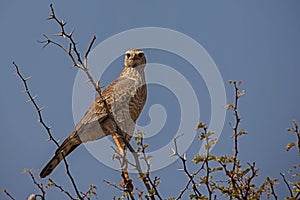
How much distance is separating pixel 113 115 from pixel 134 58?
1.17 meters

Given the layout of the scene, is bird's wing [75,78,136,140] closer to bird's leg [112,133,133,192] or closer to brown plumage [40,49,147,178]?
brown plumage [40,49,147,178]

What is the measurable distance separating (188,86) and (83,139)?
1354mm

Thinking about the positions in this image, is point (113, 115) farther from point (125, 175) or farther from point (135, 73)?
point (125, 175)

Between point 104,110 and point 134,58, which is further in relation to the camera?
point 134,58

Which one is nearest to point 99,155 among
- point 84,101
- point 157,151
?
point 84,101

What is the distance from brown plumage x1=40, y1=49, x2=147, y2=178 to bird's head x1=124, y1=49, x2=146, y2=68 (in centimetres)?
24

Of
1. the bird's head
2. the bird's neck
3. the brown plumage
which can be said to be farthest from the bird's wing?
the bird's head

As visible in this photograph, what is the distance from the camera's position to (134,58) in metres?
5.76

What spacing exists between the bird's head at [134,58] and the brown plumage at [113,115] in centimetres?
24

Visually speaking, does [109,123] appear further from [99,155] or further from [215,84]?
[215,84]

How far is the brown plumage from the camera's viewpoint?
4816 mm

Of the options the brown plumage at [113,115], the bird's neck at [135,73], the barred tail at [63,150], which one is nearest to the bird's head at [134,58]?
the bird's neck at [135,73]

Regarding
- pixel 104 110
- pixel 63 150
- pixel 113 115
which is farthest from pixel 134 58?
pixel 63 150

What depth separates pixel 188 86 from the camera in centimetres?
430
